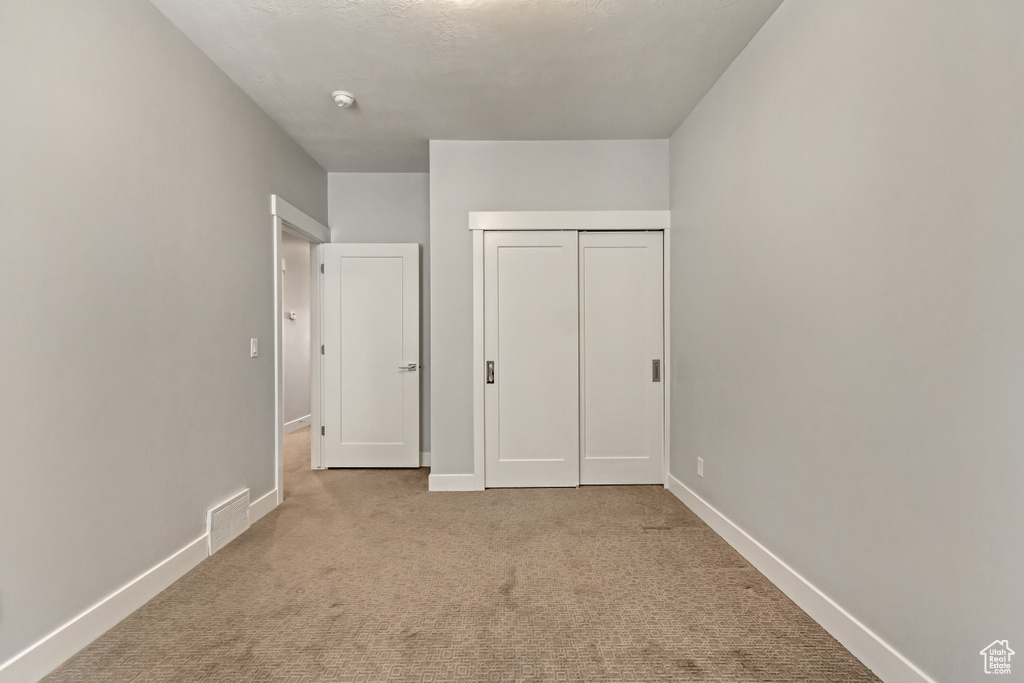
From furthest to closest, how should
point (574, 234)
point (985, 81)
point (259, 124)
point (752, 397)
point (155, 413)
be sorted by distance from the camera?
point (574, 234), point (259, 124), point (752, 397), point (155, 413), point (985, 81)

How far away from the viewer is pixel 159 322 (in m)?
2.23

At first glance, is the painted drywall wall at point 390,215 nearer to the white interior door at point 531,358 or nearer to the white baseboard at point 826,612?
the white interior door at point 531,358

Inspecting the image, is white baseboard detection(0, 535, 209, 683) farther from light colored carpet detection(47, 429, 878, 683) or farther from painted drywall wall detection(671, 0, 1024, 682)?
painted drywall wall detection(671, 0, 1024, 682)

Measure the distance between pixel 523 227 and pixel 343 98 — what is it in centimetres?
147

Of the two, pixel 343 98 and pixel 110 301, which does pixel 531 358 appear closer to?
pixel 343 98

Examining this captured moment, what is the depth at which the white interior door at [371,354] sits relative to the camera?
169 inches

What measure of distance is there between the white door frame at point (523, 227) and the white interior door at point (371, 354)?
0.86m

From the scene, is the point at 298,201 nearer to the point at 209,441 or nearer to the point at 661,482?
the point at 209,441

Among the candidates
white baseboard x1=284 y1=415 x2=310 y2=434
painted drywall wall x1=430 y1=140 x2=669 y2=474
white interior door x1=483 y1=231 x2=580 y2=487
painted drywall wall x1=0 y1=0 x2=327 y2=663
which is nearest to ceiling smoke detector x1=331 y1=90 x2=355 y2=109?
painted drywall wall x1=0 y1=0 x2=327 y2=663

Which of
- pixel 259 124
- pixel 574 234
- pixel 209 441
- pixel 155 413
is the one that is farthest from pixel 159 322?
pixel 574 234

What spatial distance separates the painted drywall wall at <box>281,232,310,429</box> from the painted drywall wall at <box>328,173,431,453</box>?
214cm

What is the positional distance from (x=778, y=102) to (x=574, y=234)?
5.44 ft

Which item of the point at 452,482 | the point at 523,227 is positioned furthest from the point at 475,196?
the point at 452,482

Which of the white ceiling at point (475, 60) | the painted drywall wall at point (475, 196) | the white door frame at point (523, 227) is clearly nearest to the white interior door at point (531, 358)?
the white door frame at point (523, 227)
